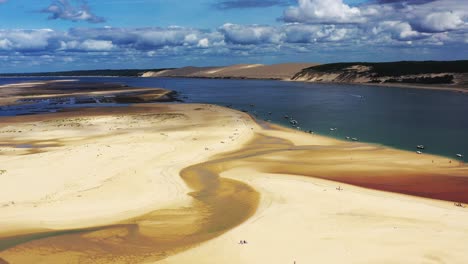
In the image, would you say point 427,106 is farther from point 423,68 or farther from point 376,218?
point 423,68

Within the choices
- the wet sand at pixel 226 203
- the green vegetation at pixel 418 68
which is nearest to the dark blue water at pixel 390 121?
the wet sand at pixel 226 203

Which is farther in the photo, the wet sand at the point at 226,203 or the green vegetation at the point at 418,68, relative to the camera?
the green vegetation at the point at 418,68

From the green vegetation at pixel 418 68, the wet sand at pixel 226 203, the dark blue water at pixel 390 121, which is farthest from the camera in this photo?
the green vegetation at pixel 418 68

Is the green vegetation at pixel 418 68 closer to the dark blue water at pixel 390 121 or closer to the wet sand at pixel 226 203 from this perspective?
the dark blue water at pixel 390 121

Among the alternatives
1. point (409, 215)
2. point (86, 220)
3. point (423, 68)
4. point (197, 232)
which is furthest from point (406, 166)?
point (423, 68)

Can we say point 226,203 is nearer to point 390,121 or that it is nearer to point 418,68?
point 390,121

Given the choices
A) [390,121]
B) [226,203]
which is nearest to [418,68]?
[390,121]

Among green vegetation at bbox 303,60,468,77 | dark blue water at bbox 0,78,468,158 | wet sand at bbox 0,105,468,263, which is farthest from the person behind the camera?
green vegetation at bbox 303,60,468,77

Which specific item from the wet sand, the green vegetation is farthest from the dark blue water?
the green vegetation

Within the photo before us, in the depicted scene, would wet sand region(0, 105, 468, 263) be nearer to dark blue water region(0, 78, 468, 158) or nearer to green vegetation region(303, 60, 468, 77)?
dark blue water region(0, 78, 468, 158)
